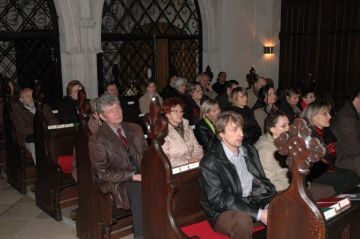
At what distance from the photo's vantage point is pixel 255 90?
7.72 m

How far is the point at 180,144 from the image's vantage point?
4215 mm

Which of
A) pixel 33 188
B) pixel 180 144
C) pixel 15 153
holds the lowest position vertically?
pixel 33 188

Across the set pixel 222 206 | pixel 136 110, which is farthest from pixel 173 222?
pixel 136 110

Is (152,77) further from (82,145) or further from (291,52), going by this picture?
(82,145)

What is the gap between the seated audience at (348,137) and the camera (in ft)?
15.5

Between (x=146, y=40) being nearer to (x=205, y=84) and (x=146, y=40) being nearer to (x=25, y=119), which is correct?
(x=205, y=84)

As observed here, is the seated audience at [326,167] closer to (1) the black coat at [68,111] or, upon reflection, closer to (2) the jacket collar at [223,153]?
(2) the jacket collar at [223,153]

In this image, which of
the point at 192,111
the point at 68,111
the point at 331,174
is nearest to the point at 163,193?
the point at 331,174

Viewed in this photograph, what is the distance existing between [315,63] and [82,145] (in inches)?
287

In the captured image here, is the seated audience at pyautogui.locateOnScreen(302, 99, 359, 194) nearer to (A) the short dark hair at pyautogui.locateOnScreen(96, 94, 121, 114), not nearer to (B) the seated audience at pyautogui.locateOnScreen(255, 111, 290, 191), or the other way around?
(B) the seated audience at pyautogui.locateOnScreen(255, 111, 290, 191)

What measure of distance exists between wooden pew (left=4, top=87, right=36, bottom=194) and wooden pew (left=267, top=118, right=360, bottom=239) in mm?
4189

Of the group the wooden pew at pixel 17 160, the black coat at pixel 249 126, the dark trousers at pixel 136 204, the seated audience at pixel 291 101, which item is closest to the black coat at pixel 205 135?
the black coat at pixel 249 126

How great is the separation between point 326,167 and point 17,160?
4066 millimetres

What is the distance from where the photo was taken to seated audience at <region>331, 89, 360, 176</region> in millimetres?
4734
